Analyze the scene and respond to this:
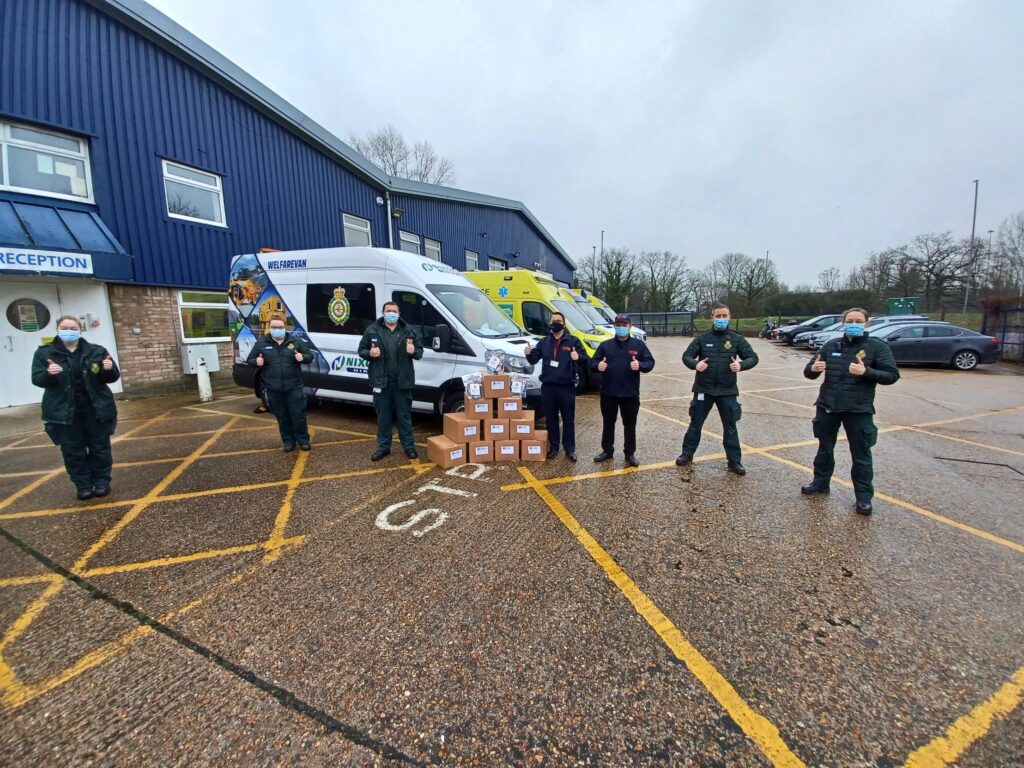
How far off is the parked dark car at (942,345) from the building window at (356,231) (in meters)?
16.9

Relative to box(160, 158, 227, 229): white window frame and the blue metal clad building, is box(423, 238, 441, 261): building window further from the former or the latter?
box(160, 158, 227, 229): white window frame

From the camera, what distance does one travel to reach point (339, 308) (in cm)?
671

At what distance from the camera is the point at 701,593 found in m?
2.79

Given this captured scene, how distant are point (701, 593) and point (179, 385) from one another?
1115 cm

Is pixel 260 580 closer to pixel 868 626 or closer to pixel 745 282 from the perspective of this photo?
pixel 868 626

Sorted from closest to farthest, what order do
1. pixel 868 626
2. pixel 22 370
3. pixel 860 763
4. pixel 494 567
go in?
1. pixel 860 763
2. pixel 868 626
3. pixel 494 567
4. pixel 22 370

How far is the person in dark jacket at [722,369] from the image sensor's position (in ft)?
15.7

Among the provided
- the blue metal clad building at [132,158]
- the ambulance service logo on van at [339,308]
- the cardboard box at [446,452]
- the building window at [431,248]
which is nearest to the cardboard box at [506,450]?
the cardboard box at [446,452]

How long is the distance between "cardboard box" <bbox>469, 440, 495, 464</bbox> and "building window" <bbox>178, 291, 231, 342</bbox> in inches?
332

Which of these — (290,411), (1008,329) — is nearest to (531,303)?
(290,411)

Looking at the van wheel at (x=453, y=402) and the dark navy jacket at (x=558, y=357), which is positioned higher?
the dark navy jacket at (x=558, y=357)

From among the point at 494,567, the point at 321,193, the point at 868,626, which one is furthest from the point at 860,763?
the point at 321,193

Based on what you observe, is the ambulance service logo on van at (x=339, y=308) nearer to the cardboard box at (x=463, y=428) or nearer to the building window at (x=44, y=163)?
the cardboard box at (x=463, y=428)

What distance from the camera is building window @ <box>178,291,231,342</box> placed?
31.9 ft
